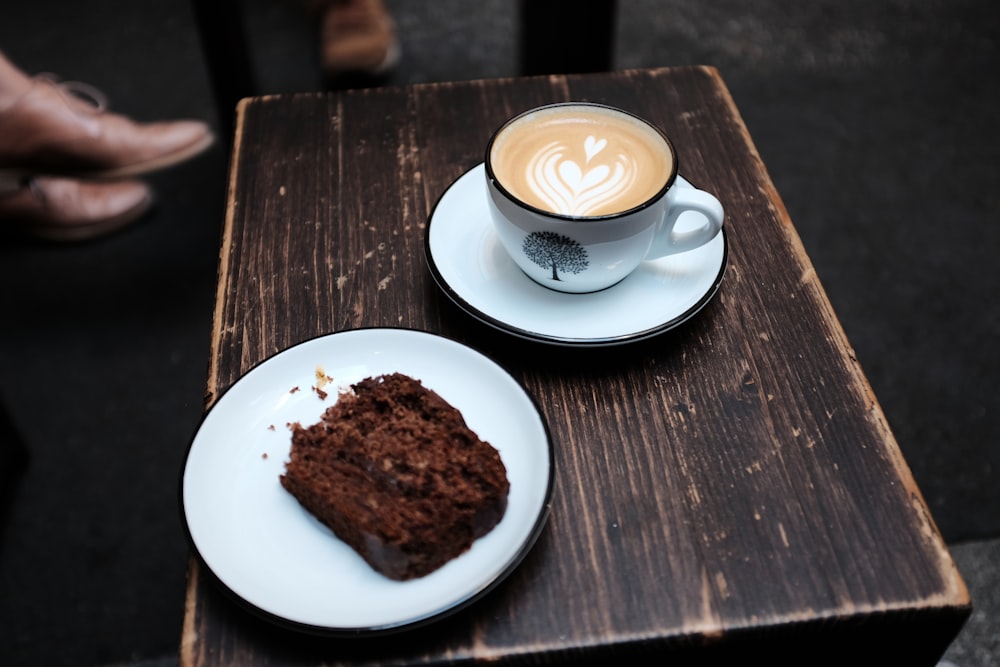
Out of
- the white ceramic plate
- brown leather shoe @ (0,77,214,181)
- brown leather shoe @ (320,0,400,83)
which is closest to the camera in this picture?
the white ceramic plate

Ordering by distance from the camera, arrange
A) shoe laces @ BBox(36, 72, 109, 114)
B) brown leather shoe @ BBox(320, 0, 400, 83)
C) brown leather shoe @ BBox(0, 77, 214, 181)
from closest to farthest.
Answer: brown leather shoe @ BBox(0, 77, 214, 181), shoe laces @ BBox(36, 72, 109, 114), brown leather shoe @ BBox(320, 0, 400, 83)

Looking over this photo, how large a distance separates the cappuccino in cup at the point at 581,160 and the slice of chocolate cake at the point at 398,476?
0.19 meters

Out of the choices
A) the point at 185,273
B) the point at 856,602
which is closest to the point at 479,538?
the point at 856,602

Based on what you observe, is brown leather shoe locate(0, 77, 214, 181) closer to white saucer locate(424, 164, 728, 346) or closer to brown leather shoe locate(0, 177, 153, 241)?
brown leather shoe locate(0, 177, 153, 241)

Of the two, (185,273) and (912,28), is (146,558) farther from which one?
(912,28)

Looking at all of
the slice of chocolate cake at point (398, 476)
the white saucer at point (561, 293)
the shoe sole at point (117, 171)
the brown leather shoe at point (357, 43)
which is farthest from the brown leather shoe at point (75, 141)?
the slice of chocolate cake at point (398, 476)

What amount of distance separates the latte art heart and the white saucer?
0.05 m

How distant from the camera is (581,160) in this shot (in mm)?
714

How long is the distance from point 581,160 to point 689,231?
10 centimetres

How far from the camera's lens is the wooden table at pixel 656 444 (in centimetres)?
54

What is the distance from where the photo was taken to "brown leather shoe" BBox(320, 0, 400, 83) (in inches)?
78.5

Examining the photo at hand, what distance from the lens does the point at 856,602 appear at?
543 millimetres

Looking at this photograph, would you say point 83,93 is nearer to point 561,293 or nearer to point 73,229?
point 73,229

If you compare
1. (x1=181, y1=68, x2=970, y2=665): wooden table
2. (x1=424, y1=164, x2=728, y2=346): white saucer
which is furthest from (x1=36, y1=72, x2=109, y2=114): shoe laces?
(x1=424, y1=164, x2=728, y2=346): white saucer
